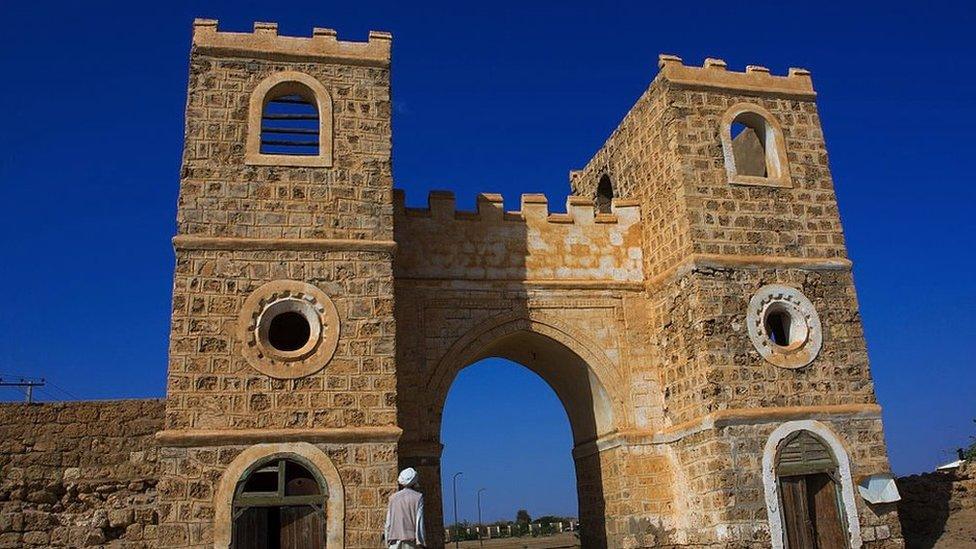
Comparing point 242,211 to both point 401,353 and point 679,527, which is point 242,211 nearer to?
point 401,353

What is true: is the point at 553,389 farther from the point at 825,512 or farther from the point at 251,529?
the point at 251,529

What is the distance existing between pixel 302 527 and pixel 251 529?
22.5 inches

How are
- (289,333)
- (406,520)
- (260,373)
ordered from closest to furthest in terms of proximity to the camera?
1. (406,520)
2. (260,373)
3. (289,333)

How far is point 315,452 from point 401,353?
267cm

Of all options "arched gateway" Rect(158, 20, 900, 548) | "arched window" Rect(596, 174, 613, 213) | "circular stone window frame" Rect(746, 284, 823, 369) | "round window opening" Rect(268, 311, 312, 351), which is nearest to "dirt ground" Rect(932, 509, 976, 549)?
"arched gateway" Rect(158, 20, 900, 548)

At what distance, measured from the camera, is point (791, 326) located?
12.4 m

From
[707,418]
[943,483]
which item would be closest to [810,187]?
[707,418]

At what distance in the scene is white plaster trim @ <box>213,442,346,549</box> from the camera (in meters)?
9.83

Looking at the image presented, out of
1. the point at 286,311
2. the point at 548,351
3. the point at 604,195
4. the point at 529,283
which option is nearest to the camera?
the point at 286,311

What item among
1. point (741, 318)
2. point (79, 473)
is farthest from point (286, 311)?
point (741, 318)

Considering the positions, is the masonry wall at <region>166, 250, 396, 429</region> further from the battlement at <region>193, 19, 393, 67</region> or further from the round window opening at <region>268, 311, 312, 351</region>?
the battlement at <region>193, 19, 393, 67</region>

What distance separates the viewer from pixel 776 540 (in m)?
11.2

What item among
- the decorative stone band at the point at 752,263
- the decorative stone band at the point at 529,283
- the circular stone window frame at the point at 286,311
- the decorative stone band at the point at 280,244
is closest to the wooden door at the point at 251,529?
the circular stone window frame at the point at 286,311

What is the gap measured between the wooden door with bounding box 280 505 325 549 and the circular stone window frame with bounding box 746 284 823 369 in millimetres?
6190
